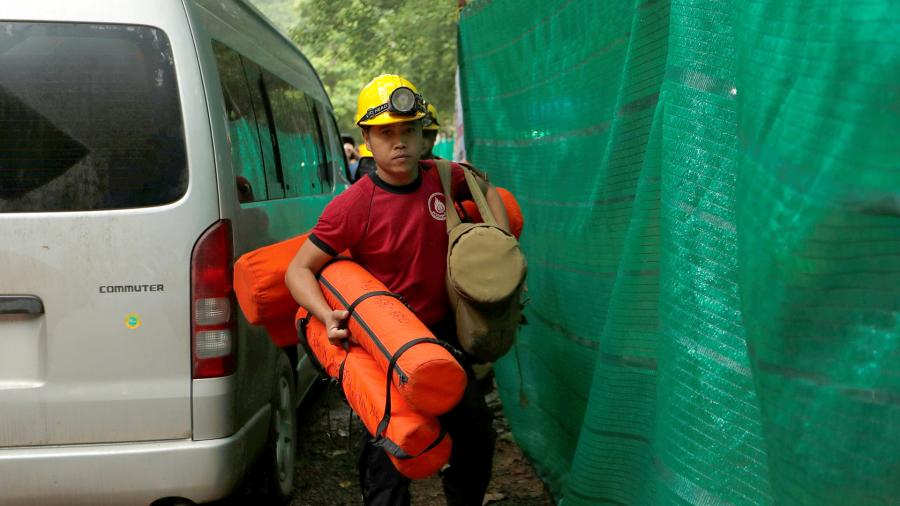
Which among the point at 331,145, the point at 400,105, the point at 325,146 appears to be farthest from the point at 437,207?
the point at 331,145

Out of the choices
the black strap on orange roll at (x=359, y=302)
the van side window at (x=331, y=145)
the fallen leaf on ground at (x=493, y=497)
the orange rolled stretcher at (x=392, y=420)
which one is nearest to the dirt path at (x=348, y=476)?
the fallen leaf on ground at (x=493, y=497)

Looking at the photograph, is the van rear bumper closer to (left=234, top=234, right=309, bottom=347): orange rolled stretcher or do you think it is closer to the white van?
the white van

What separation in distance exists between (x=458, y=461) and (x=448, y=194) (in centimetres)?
94

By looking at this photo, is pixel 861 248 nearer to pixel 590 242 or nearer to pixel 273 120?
pixel 590 242

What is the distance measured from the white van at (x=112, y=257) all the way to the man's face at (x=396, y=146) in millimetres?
592

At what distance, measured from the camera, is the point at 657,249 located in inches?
105

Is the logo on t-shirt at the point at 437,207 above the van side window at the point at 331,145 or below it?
A: below

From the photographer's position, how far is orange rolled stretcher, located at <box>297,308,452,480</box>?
251 cm

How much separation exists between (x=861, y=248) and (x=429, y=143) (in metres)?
4.10

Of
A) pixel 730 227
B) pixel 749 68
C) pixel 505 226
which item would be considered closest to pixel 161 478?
pixel 505 226

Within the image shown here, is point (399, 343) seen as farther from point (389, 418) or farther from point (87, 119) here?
point (87, 119)

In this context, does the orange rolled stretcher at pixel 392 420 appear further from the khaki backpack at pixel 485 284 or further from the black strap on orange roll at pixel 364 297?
the khaki backpack at pixel 485 284

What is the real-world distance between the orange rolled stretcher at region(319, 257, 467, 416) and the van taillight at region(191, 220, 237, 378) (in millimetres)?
525

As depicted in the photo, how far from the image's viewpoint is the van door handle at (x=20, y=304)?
3180 millimetres
